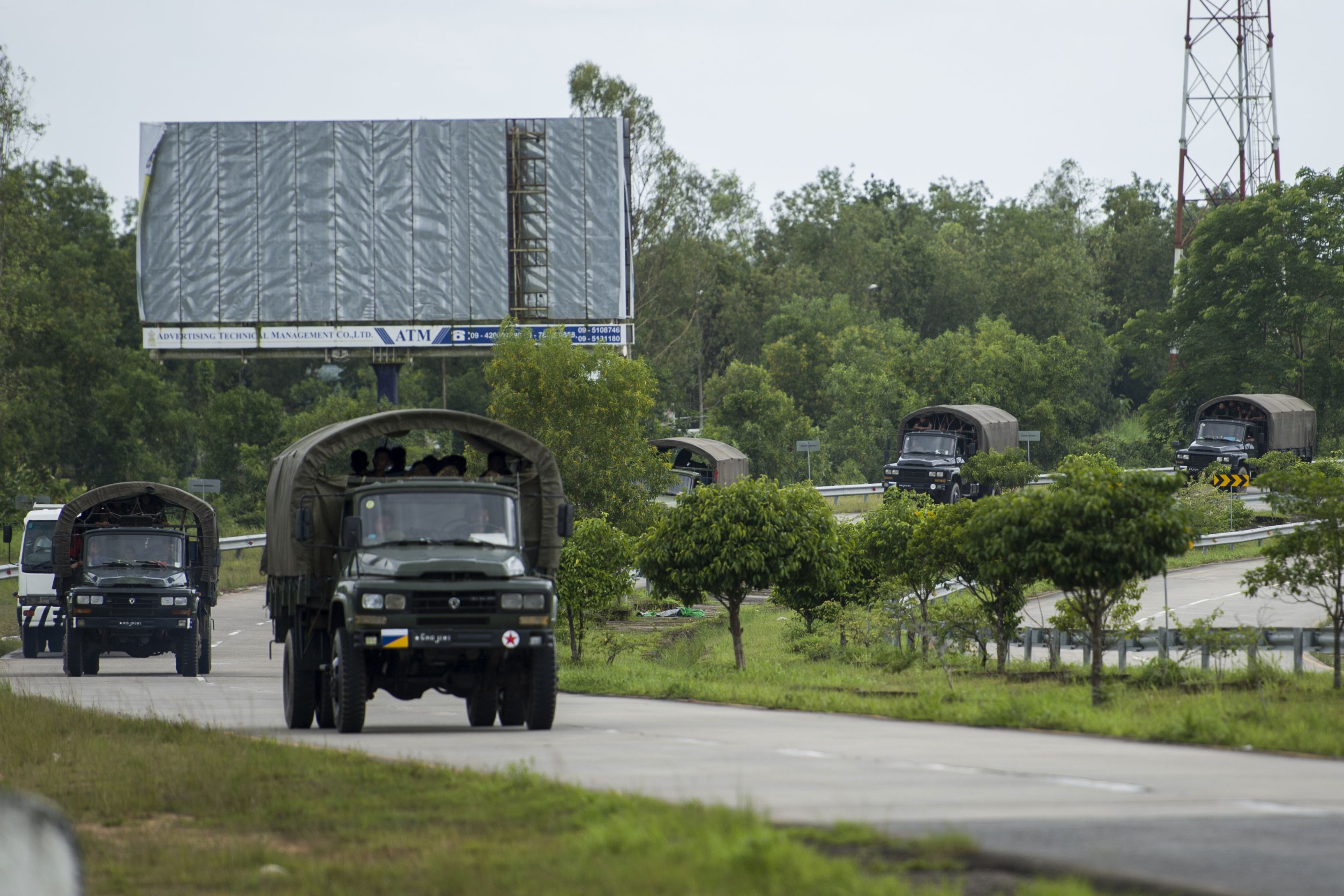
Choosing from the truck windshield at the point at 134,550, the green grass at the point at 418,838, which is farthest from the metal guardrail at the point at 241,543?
the green grass at the point at 418,838

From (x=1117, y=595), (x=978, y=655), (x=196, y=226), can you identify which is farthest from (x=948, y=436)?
(x=1117, y=595)

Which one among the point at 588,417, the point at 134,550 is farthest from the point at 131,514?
the point at 588,417

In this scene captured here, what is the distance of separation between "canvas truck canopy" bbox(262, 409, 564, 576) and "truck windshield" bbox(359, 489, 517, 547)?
2.80ft

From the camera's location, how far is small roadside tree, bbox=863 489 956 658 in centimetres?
3006

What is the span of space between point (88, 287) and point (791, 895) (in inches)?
3058

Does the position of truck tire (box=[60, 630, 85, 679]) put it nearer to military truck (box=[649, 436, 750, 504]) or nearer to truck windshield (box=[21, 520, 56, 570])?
truck windshield (box=[21, 520, 56, 570])

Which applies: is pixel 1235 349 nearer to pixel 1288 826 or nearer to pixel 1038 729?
pixel 1038 729

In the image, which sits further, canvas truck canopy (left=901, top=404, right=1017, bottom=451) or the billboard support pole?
the billboard support pole

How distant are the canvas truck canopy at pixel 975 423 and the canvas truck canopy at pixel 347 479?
37.4 metres

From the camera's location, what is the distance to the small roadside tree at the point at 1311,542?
70.2ft

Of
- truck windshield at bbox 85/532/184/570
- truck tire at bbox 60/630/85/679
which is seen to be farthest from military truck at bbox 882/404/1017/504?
truck tire at bbox 60/630/85/679

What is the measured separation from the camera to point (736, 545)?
2772 cm

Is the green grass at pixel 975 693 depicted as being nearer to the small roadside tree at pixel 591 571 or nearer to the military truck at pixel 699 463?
the small roadside tree at pixel 591 571

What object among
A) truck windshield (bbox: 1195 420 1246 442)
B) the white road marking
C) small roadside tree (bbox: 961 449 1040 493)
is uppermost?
truck windshield (bbox: 1195 420 1246 442)
